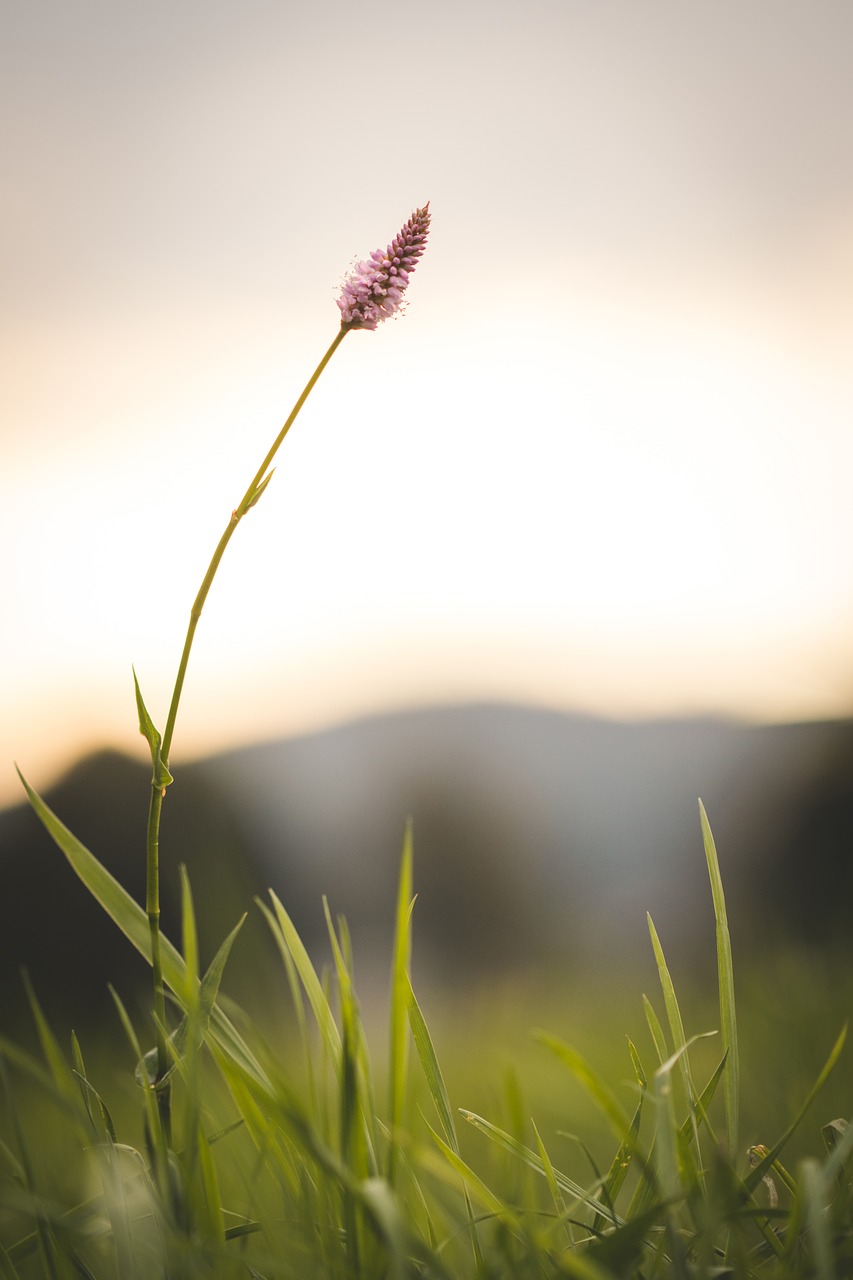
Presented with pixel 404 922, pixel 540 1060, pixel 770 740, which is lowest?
pixel 540 1060

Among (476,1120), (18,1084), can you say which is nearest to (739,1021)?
(476,1120)

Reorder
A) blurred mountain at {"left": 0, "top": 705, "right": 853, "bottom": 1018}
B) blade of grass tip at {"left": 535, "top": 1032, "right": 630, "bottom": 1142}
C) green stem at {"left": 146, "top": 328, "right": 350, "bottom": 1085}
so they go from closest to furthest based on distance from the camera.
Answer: blade of grass tip at {"left": 535, "top": 1032, "right": 630, "bottom": 1142}, green stem at {"left": 146, "top": 328, "right": 350, "bottom": 1085}, blurred mountain at {"left": 0, "top": 705, "right": 853, "bottom": 1018}

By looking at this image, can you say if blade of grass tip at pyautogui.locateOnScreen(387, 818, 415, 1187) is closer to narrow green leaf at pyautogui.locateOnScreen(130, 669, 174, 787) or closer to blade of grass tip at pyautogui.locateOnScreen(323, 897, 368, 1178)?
blade of grass tip at pyautogui.locateOnScreen(323, 897, 368, 1178)

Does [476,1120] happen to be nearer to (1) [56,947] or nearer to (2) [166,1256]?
(2) [166,1256]

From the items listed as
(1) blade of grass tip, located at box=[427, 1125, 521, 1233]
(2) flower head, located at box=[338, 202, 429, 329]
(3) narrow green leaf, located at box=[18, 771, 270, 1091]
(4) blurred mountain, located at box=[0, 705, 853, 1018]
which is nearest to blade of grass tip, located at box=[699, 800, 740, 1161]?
(1) blade of grass tip, located at box=[427, 1125, 521, 1233]

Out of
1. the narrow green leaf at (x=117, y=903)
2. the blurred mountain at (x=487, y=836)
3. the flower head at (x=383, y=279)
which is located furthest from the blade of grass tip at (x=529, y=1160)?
the blurred mountain at (x=487, y=836)

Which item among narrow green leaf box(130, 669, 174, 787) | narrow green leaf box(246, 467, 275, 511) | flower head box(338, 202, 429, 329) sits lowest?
narrow green leaf box(130, 669, 174, 787)

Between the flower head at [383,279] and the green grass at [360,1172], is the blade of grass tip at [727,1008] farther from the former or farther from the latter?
the flower head at [383,279]
